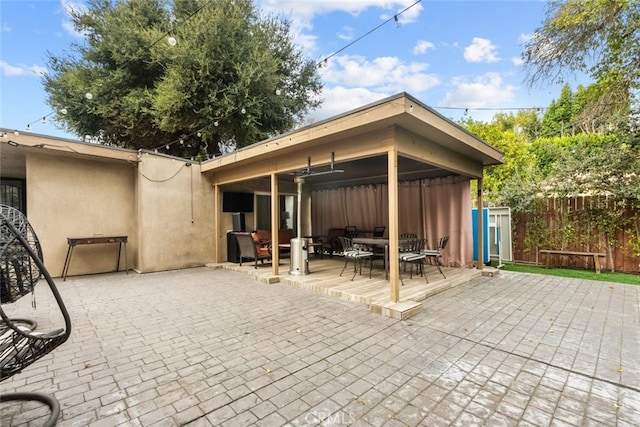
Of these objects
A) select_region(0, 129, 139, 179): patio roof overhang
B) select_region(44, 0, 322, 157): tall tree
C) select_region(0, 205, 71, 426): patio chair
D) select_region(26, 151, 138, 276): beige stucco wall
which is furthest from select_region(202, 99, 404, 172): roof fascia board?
select_region(44, 0, 322, 157): tall tree

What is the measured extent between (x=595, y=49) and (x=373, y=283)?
7.70 metres

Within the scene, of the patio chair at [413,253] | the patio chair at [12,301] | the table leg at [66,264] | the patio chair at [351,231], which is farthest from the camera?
the patio chair at [351,231]

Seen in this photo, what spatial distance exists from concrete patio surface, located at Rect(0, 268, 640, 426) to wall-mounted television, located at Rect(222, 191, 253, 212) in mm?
3971

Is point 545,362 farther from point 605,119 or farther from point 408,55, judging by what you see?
point 605,119

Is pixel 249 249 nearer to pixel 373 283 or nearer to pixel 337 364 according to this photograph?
pixel 373 283

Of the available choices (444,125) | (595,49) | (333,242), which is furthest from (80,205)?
(595,49)

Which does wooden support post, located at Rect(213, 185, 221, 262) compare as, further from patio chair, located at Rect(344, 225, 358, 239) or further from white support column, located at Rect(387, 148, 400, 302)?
white support column, located at Rect(387, 148, 400, 302)

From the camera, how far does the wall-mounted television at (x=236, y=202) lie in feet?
26.2

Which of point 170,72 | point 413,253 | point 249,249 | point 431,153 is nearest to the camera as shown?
point 431,153

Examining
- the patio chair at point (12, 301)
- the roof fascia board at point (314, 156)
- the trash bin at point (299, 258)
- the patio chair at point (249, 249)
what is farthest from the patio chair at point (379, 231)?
the patio chair at point (12, 301)

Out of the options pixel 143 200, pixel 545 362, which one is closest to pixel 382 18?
pixel 545 362

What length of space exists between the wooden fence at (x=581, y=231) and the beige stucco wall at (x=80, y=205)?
9.88 meters

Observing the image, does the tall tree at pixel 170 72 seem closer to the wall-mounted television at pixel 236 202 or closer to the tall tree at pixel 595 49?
the wall-mounted television at pixel 236 202

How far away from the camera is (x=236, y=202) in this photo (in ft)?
26.8
